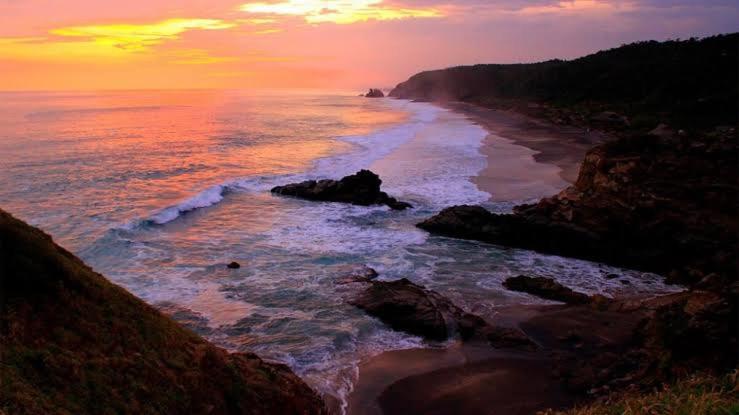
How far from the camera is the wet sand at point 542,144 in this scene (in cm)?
3291

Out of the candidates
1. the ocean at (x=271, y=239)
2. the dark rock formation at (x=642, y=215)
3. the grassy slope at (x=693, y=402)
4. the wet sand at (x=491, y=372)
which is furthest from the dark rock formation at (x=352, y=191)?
the grassy slope at (x=693, y=402)

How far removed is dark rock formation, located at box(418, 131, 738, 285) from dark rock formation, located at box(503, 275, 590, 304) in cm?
405

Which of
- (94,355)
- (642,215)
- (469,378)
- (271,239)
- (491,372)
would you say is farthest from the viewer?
(271,239)

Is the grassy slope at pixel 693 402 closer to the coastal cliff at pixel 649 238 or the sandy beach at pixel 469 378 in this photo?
the coastal cliff at pixel 649 238

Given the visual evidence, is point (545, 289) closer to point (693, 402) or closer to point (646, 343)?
point (646, 343)

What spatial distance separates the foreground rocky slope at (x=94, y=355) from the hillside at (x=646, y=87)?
140 feet

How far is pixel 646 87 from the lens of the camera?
66.6 m

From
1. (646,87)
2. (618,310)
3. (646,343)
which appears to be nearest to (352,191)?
(618,310)

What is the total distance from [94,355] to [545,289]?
1253cm

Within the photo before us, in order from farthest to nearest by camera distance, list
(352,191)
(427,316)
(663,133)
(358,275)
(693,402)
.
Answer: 1. (352,191)
2. (663,133)
3. (358,275)
4. (427,316)
5. (693,402)

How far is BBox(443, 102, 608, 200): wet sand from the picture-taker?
32.9 meters

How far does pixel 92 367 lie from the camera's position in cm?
575

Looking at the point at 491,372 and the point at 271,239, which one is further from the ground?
the point at 271,239

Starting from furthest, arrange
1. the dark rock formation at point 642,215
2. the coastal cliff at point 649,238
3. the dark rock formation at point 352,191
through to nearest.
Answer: the dark rock formation at point 352,191
the dark rock formation at point 642,215
the coastal cliff at point 649,238
